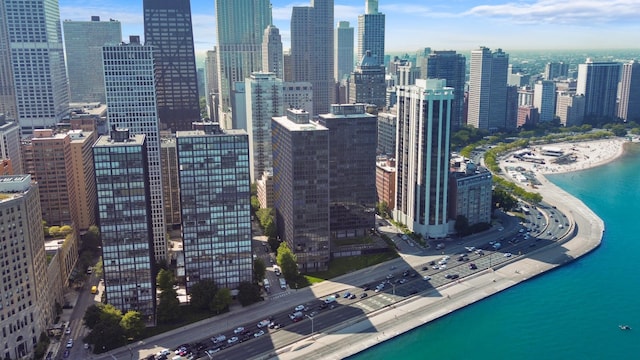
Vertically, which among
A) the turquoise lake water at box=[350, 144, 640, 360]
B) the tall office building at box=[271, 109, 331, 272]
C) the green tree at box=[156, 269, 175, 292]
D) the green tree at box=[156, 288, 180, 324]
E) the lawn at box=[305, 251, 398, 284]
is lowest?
the turquoise lake water at box=[350, 144, 640, 360]

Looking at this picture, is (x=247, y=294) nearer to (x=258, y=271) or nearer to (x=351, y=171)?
(x=258, y=271)

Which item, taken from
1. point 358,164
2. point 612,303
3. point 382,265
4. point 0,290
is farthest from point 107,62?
point 612,303

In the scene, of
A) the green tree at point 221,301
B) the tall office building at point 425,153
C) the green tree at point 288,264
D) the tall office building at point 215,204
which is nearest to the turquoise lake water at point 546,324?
the green tree at point 221,301

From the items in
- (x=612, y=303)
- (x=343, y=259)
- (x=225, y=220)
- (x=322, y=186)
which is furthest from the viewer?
(x=343, y=259)

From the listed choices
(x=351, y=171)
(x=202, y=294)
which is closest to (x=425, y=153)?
(x=351, y=171)

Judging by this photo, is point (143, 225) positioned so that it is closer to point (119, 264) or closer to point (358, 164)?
point (119, 264)

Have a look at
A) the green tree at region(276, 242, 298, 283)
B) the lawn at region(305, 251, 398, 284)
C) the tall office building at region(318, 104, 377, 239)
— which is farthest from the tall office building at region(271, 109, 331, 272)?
the tall office building at region(318, 104, 377, 239)

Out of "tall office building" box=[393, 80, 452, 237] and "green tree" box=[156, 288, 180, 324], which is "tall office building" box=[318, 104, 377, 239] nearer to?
"tall office building" box=[393, 80, 452, 237]
